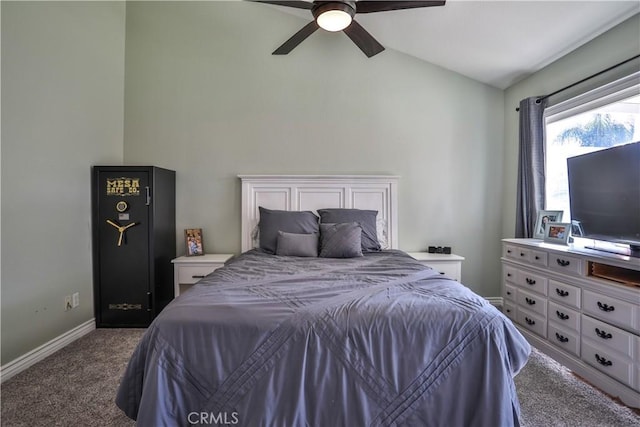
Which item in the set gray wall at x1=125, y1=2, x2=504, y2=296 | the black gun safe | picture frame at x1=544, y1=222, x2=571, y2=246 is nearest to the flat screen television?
picture frame at x1=544, y1=222, x2=571, y2=246

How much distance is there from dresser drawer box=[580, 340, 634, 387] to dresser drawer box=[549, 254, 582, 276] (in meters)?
0.48

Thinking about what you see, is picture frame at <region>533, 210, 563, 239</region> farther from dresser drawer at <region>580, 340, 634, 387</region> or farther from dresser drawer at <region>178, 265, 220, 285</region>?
dresser drawer at <region>178, 265, 220, 285</region>

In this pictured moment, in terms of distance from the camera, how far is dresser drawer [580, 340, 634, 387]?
179 centimetres

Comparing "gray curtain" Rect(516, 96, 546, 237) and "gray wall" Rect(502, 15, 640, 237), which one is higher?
"gray wall" Rect(502, 15, 640, 237)

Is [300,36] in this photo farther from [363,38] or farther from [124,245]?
[124,245]

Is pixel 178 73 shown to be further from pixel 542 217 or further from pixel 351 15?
pixel 542 217

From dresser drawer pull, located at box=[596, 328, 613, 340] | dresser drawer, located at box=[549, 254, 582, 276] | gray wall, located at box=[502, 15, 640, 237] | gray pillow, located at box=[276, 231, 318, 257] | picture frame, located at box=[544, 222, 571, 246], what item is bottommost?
dresser drawer pull, located at box=[596, 328, 613, 340]

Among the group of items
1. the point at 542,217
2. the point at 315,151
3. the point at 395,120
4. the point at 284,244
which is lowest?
the point at 284,244

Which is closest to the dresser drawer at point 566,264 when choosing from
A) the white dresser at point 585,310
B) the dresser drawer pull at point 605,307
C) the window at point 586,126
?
the white dresser at point 585,310

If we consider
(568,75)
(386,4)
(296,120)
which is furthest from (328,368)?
(568,75)

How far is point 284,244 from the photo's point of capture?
2801 millimetres

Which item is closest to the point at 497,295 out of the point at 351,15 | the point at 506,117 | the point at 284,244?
the point at 506,117

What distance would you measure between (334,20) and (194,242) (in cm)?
257

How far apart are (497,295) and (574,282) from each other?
1512mm
